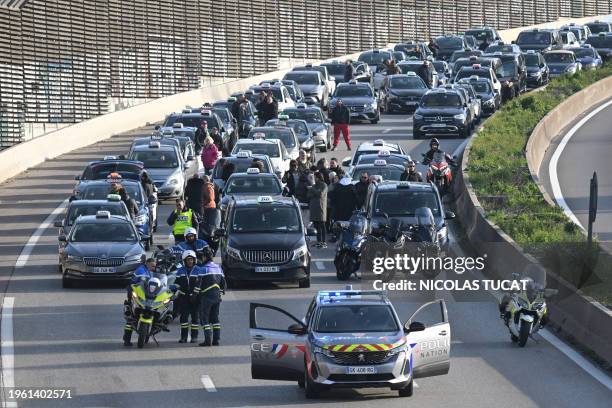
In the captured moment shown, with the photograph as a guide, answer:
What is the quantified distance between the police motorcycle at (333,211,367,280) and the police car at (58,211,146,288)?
3613mm

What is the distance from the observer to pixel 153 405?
20.7m

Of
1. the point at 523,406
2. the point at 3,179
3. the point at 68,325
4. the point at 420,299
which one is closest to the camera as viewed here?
the point at 523,406

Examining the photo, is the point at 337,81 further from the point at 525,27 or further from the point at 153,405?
the point at 153,405

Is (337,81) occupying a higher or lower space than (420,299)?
higher

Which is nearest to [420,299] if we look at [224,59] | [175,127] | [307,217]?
[307,217]

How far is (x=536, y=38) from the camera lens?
8619 centimetres

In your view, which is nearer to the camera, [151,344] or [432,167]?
[151,344]

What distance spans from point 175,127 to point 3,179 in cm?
511

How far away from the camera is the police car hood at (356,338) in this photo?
810 inches

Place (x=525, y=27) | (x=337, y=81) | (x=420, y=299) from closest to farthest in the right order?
1. (x=420, y=299)
2. (x=337, y=81)
3. (x=525, y=27)

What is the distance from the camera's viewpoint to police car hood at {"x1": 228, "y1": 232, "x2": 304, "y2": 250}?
3097 centimetres

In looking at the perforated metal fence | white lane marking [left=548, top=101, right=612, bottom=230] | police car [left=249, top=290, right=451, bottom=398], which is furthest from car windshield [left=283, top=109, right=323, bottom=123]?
police car [left=249, top=290, right=451, bottom=398]

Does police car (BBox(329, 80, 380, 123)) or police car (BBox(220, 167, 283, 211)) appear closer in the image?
police car (BBox(220, 167, 283, 211))

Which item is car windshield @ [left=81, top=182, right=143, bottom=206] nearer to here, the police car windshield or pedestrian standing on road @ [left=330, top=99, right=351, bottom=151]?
the police car windshield
